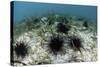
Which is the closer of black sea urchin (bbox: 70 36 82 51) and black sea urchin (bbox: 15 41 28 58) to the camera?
black sea urchin (bbox: 15 41 28 58)

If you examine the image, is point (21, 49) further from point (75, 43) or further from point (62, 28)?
point (75, 43)

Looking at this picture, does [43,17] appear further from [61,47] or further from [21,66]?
[21,66]

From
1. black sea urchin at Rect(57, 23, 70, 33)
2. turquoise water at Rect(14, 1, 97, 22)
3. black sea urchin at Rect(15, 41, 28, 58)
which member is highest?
turquoise water at Rect(14, 1, 97, 22)

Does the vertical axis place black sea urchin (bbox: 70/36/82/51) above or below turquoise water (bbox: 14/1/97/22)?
below

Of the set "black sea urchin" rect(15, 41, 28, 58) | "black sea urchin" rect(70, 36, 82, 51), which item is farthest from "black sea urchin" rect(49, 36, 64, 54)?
"black sea urchin" rect(15, 41, 28, 58)

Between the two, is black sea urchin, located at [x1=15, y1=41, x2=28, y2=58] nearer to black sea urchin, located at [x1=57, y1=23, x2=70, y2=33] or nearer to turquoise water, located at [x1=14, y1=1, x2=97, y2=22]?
turquoise water, located at [x1=14, y1=1, x2=97, y2=22]

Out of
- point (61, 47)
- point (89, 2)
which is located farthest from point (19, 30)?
point (89, 2)
